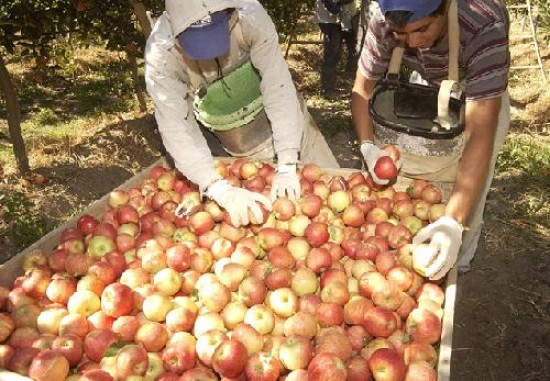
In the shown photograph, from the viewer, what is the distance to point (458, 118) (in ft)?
9.93

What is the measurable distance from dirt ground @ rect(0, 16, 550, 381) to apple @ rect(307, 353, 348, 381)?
2.01m

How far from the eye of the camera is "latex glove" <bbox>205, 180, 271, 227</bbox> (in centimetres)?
278

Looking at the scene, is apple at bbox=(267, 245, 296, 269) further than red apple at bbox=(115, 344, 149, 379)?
Yes

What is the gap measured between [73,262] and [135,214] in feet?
1.75

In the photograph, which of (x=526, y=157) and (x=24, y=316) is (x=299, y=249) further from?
(x=526, y=157)

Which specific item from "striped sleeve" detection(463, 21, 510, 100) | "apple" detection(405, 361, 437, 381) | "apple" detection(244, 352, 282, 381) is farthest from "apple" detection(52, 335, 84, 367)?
"striped sleeve" detection(463, 21, 510, 100)

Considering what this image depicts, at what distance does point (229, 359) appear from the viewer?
196 cm

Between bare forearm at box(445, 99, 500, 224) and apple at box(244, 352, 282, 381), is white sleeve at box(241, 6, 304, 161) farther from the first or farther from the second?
apple at box(244, 352, 282, 381)

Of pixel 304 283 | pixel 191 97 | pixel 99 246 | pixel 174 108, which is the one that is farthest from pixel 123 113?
pixel 304 283

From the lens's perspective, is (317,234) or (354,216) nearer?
(317,234)

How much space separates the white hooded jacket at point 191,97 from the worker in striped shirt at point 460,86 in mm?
563

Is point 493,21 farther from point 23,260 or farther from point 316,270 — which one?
point 23,260

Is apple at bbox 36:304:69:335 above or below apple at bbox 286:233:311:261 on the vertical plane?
above

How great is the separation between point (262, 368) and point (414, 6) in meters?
1.76
